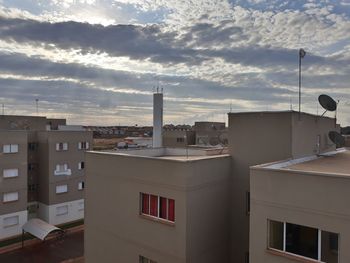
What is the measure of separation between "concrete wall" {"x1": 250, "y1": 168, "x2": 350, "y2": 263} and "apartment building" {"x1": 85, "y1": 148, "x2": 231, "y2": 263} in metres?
3.24

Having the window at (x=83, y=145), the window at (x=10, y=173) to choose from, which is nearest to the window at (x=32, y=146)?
A: the window at (x=10, y=173)

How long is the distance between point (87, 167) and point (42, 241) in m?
23.9

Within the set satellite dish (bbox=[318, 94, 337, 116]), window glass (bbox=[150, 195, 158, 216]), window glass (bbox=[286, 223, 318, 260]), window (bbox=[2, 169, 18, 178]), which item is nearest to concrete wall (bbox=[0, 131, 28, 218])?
window (bbox=[2, 169, 18, 178])

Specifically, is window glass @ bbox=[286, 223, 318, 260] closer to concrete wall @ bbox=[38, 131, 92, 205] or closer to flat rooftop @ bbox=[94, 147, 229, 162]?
flat rooftop @ bbox=[94, 147, 229, 162]

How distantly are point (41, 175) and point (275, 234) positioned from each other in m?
37.9

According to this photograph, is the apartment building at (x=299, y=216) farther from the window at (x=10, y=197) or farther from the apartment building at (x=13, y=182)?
the window at (x=10, y=197)

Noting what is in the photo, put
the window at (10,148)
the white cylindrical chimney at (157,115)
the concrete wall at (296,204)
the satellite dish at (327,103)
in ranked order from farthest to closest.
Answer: the window at (10,148)
the white cylindrical chimney at (157,115)
the satellite dish at (327,103)
the concrete wall at (296,204)

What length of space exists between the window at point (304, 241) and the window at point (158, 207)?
4584mm

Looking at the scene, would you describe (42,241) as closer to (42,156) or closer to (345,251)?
(42,156)

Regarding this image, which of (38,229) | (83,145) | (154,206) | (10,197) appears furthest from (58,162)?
(154,206)

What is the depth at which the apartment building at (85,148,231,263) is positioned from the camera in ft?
44.4

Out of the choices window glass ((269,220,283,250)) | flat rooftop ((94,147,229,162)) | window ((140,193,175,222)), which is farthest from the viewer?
flat rooftop ((94,147,229,162))

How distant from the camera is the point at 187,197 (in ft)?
43.6

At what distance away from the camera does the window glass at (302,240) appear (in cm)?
990
